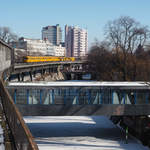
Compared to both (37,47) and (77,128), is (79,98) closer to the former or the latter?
(77,128)

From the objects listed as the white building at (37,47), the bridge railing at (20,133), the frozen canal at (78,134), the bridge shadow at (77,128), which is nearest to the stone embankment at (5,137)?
the bridge railing at (20,133)

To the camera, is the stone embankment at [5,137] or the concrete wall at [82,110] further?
the concrete wall at [82,110]

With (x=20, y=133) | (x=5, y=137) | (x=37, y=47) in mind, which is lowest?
(x=5, y=137)

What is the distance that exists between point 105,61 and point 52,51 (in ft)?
427

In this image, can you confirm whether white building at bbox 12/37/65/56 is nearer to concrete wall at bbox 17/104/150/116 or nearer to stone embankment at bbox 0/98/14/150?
concrete wall at bbox 17/104/150/116

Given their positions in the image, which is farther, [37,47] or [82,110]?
[37,47]

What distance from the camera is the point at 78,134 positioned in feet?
86.6

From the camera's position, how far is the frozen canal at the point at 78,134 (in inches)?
881

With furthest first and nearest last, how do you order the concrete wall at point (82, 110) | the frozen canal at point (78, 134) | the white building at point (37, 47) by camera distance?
the white building at point (37, 47) < the concrete wall at point (82, 110) < the frozen canal at point (78, 134)

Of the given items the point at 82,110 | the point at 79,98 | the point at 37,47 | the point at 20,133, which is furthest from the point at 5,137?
the point at 37,47

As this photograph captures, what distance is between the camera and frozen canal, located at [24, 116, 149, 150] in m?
22.4

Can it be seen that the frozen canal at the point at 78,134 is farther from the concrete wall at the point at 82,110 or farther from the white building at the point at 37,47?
the white building at the point at 37,47

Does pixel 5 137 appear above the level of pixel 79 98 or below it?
above

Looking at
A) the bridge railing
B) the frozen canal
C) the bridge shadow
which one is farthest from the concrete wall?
the bridge railing
